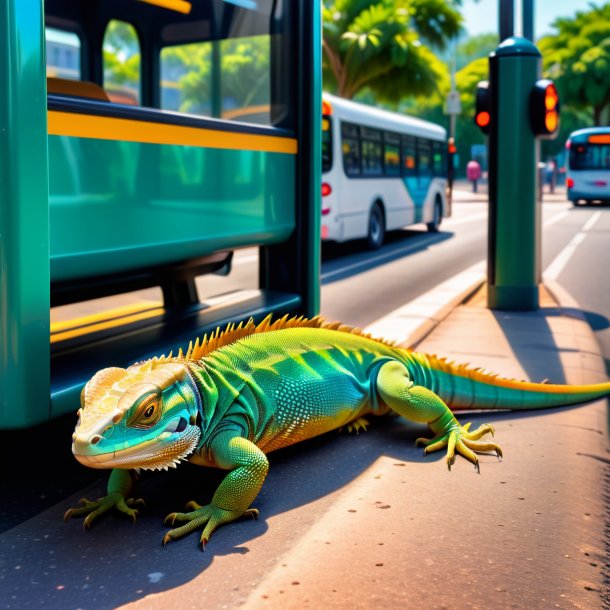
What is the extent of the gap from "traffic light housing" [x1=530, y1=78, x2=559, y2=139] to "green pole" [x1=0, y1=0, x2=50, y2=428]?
564 cm

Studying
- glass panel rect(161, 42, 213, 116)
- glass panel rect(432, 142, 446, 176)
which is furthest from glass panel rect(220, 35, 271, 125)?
glass panel rect(432, 142, 446, 176)

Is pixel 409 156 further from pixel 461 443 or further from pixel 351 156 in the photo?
pixel 461 443

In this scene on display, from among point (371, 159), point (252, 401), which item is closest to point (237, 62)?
point (252, 401)

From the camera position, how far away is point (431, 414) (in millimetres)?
4242

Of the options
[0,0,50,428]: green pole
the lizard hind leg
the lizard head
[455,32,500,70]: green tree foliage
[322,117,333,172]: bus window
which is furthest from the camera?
[455,32,500,70]: green tree foliage

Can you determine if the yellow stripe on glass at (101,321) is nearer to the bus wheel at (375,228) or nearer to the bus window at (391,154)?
the bus wheel at (375,228)

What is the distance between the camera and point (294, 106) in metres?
5.43

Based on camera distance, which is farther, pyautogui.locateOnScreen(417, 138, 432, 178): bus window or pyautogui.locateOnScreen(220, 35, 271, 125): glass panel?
pyautogui.locateOnScreen(417, 138, 432, 178): bus window

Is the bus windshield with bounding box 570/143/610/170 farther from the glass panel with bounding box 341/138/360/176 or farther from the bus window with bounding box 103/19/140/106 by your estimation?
the bus window with bounding box 103/19/140/106

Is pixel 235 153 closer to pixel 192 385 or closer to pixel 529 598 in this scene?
pixel 192 385

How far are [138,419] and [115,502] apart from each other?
0.55 m

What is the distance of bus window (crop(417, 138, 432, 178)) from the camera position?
2070 cm

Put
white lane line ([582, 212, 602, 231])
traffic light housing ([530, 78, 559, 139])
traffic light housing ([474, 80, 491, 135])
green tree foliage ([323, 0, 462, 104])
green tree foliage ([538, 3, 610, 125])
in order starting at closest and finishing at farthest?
1. traffic light housing ([530, 78, 559, 139])
2. traffic light housing ([474, 80, 491, 135])
3. white lane line ([582, 212, 602, 231])
4. green tree foliage ([323, 0, 462, 104])
5. green tree foliage ([538, 3, 610, 125])

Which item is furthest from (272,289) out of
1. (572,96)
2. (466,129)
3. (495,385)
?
Answer: (466,129)
